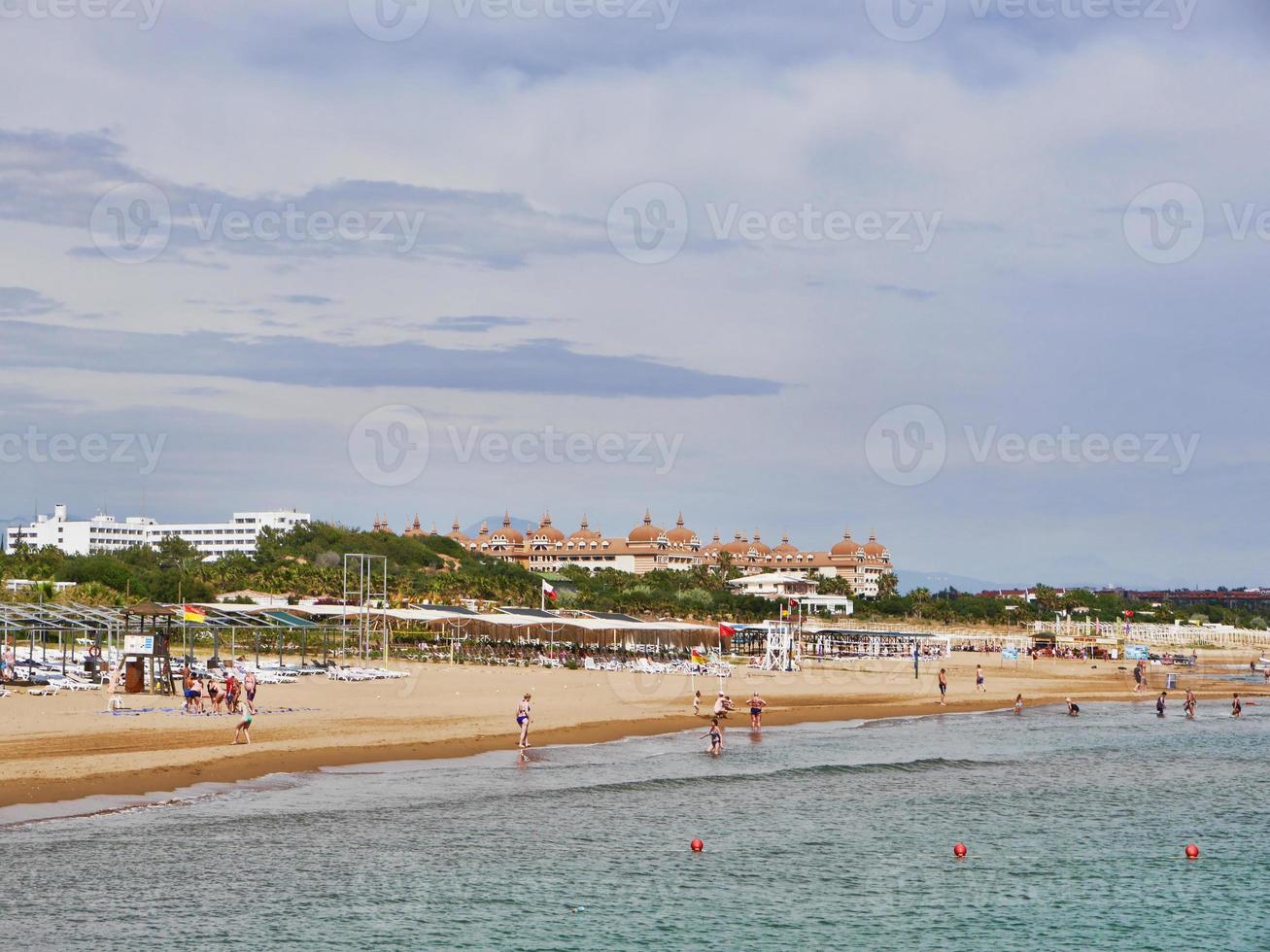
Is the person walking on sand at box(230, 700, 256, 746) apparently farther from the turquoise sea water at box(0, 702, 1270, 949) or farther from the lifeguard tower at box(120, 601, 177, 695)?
the lifeguard tower at box(120, 601, 177, 695)

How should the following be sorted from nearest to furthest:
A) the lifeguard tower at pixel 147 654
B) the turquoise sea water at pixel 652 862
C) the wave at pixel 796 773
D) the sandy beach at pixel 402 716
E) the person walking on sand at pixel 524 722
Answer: the turquoise sea water at pixel 652 862, the sandy beach at pixel 402 716, the wave at pixel 796 773, the person walking on sand at pixel 524 722, the lifeguard tower at pixel 147 654

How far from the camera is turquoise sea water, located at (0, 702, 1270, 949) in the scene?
59.0 ft

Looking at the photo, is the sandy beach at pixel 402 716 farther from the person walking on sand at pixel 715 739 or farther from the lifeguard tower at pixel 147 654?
the person walking on sand at pixel 715 739

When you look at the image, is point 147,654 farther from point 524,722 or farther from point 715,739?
point 715,739

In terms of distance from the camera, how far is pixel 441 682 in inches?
2151

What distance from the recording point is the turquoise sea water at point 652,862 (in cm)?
1798

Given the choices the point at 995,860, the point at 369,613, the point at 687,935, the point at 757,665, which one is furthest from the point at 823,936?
the point at 757,665

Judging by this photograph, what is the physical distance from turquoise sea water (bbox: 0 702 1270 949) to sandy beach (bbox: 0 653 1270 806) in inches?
81.7

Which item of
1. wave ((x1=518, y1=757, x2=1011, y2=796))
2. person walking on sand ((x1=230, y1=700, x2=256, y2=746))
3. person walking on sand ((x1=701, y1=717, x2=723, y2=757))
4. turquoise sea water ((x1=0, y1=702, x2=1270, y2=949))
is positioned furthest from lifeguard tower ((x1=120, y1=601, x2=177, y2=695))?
wave ((x1=518, y1=757, x2=1011, y2=796))

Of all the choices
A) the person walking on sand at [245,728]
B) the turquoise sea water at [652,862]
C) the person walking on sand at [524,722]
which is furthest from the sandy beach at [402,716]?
the turquoise sea water at [652,862]

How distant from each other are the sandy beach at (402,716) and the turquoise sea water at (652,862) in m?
2.08

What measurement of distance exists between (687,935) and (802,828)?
315 inches

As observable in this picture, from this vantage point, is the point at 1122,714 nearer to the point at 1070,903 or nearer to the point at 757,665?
the point at 757,665

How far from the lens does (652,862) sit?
2231 centimetres
